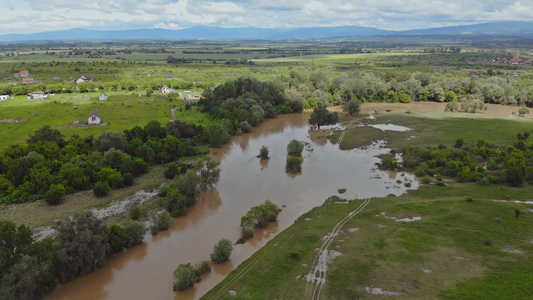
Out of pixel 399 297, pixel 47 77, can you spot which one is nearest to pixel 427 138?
pixel 399 297

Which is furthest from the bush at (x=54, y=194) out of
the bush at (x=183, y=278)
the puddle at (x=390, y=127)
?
the puddle at (x=390, y=127)

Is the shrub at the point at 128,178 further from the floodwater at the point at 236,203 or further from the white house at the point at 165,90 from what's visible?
the white house at the point at 165,90

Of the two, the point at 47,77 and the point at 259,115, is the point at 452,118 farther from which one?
the point at 47,77

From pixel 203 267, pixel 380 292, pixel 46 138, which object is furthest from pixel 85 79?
pixel 380 292

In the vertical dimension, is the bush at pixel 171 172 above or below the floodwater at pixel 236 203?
above

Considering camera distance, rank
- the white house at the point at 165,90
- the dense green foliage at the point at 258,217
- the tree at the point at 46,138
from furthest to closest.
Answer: the white house at the point at 165,90 → the tree at the point at 46,138 → the dense green foliage at the point at 258,217
